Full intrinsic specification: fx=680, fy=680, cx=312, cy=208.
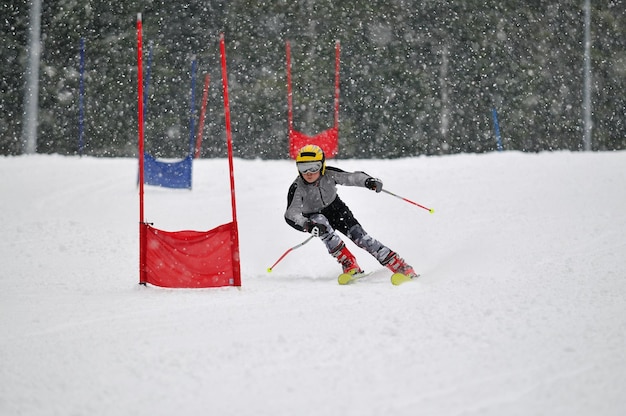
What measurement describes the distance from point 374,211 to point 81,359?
19.0ft

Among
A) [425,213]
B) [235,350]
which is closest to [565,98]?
[425,213]

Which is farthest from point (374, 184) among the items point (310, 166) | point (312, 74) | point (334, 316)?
point (312, 74)

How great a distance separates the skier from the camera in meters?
5.77

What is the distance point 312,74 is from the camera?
14062 mm

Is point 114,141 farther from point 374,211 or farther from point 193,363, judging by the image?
point 193,363

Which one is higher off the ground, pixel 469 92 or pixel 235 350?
pixel 469 92

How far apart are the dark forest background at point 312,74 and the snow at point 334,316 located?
4816mm

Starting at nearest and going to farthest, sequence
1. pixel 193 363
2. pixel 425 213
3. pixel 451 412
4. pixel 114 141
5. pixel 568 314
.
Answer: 1. pixel 451 412
2. pixel 193 363
3. pixel 568 314
4. pixel 425 213
5. pixel 114 141

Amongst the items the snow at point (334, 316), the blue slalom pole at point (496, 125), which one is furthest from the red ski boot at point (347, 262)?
the blue slalom pole at point (496, 125)

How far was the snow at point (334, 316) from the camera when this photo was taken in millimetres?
2801

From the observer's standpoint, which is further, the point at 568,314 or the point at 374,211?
the point at 374,211

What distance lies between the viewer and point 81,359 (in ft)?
11.0

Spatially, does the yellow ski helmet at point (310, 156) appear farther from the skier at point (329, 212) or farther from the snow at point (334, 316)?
the snow at point (334, 316)

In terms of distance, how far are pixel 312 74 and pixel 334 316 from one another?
1059 cm
